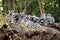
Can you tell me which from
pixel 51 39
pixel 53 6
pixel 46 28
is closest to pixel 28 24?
pixel 46 28

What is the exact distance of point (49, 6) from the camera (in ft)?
19.2

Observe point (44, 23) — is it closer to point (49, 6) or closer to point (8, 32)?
point (8, 32)

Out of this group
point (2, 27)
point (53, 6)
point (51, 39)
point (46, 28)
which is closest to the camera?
point (2, 27)

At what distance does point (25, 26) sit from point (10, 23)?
19 centimetres

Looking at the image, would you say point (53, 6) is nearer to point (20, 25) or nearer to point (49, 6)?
point (49, 6)

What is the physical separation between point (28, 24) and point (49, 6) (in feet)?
11.6

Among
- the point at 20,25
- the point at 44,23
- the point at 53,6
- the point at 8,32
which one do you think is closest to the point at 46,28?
the point at 44,23

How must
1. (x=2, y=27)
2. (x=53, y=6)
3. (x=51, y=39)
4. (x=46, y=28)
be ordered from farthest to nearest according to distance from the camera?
(x=53, y=6), (x=51, y=39), (x=46, y=28), (x=2, y=27)

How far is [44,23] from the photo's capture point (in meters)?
2.46

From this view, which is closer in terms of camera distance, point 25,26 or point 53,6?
point 25,26

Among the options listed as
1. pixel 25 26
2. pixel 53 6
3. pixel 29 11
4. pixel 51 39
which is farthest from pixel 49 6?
pixel 25 26

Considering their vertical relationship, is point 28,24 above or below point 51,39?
above

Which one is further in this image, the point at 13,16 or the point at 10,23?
the point at 13,16

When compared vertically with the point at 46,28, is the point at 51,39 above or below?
below
